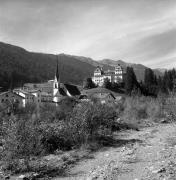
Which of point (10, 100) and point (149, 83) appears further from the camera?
point (149, 83)

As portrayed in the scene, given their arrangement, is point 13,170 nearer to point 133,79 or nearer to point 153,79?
point 133,79

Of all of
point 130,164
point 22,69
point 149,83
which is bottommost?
point 130,164

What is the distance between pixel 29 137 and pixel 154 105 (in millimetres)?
14568

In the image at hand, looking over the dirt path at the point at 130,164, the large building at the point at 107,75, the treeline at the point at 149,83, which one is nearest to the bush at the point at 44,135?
the dirt path at the point at 130,164

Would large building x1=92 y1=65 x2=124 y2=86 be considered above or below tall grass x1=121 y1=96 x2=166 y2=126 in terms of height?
above

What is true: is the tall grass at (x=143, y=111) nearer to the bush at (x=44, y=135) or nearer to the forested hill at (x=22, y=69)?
the bush at (x=44, y=135)

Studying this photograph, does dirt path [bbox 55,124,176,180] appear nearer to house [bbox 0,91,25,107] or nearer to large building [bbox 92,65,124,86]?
house [bbox 0,91,25,107]

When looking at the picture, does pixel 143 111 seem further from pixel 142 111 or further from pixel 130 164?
pixel 130 164

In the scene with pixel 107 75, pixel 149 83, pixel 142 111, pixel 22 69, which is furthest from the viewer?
pixel 22 69

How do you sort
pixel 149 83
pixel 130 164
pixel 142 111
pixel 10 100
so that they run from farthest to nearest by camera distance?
pixel 149 83 < pixel 142 111 < pixel 10 100 < pixel 130 164

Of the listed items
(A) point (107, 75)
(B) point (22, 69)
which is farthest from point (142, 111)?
(B) point (22, 69)

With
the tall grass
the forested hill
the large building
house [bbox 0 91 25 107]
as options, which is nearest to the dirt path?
the tall grass

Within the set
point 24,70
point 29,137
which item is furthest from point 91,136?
point 24,70

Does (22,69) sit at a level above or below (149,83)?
above
